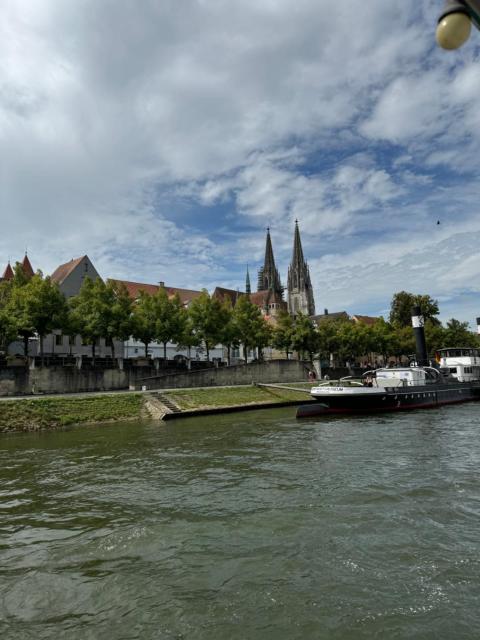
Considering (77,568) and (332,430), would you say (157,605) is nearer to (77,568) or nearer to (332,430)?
(77,568)

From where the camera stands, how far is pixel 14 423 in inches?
1141

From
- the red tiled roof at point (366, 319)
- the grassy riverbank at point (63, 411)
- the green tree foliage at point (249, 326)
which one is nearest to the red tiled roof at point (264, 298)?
the red tiled roof at point (366, 319)

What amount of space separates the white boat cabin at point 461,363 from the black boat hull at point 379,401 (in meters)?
11.0

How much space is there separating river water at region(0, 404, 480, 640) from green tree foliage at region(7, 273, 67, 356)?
100 feet

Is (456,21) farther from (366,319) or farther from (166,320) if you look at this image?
(366,319)

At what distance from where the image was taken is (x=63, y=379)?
4122 centimetres

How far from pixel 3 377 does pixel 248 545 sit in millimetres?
35605

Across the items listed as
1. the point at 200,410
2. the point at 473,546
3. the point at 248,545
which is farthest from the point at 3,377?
the point at 473,546

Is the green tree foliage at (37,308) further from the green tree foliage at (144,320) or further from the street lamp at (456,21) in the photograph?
the street lamp at (456,21)

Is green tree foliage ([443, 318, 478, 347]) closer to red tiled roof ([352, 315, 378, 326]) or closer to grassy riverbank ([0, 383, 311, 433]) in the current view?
red tiled roof ([352, 315, 378, 326])

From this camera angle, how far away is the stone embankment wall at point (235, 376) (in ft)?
150

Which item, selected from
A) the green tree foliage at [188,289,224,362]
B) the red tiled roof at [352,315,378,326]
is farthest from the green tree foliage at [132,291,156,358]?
the red tiled roof at [352,315,378,326]

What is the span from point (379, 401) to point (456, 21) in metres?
34.5

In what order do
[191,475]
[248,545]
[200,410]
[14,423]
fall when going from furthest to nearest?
[200,410]
[14,423]
[191,475]
[248,545]
